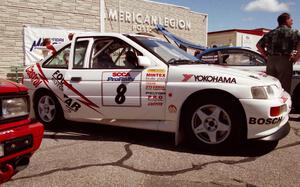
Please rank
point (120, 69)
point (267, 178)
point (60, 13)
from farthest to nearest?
point (60, 13) < point (120, 69) < point (267, 178)

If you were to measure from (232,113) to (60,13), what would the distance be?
12.2 m

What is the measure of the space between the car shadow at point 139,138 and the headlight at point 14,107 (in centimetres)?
196

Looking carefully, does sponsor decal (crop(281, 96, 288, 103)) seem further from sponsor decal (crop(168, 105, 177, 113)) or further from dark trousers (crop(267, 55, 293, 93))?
dark trousers (crop(267, 55, 293, 93))

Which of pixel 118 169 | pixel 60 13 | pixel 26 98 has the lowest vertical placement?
pixel 118 169

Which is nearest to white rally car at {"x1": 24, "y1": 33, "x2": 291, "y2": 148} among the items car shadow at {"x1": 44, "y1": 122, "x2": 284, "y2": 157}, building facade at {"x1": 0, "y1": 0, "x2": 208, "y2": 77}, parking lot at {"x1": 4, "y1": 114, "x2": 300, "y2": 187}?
car shadow at {"x1": 44, "y1": 122, "x2": 284, "y2": 157}

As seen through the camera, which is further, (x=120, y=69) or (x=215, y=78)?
(x=120, y=69)

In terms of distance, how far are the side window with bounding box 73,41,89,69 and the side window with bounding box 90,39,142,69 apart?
0.16 m

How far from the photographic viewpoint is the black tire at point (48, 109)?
5297 millimetres

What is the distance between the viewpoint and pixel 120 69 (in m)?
4.62

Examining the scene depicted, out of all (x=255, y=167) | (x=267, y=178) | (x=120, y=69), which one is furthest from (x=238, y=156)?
(x=120, y=69)

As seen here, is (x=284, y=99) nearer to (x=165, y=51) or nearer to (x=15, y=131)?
(x=165, y=51)

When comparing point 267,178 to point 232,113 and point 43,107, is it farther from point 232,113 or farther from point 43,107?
point 43,107

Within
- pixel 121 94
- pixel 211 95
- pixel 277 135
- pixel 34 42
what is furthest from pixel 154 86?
pixel 34 42

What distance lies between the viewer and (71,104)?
16.5 ft
